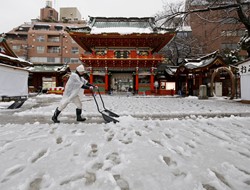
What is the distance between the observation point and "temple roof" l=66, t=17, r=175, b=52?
22.2 meters

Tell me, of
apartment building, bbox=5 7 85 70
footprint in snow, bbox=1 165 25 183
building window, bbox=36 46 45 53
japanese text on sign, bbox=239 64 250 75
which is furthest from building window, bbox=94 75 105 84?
building window, bbox=36 46 45 53

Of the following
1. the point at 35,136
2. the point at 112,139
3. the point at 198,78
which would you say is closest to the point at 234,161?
the point at 112,139

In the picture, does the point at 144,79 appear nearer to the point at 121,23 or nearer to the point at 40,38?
the point at 121,23

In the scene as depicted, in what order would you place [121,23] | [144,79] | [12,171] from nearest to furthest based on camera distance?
[12,171], [144,79], [121,23]

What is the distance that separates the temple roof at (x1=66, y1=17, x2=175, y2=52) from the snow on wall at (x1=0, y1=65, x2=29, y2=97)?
41.8 feet

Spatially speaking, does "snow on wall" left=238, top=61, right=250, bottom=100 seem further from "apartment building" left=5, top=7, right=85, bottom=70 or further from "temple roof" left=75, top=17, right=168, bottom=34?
"apartment building" left=5, top=7, right=85, bottom=70

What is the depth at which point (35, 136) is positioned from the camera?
11.5 feet

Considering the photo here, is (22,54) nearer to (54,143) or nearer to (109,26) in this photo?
(109,26)

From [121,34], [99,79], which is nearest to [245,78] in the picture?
[121,34]

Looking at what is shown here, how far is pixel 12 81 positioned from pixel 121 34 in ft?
48.8

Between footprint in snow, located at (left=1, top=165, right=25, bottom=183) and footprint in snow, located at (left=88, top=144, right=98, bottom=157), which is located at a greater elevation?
footprint in snow, located at (left=88, top=144, right=98, bottom=157)

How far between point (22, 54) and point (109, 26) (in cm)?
2613

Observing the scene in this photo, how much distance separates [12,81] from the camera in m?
10.3

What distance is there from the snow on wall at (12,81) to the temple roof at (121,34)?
1273cm
